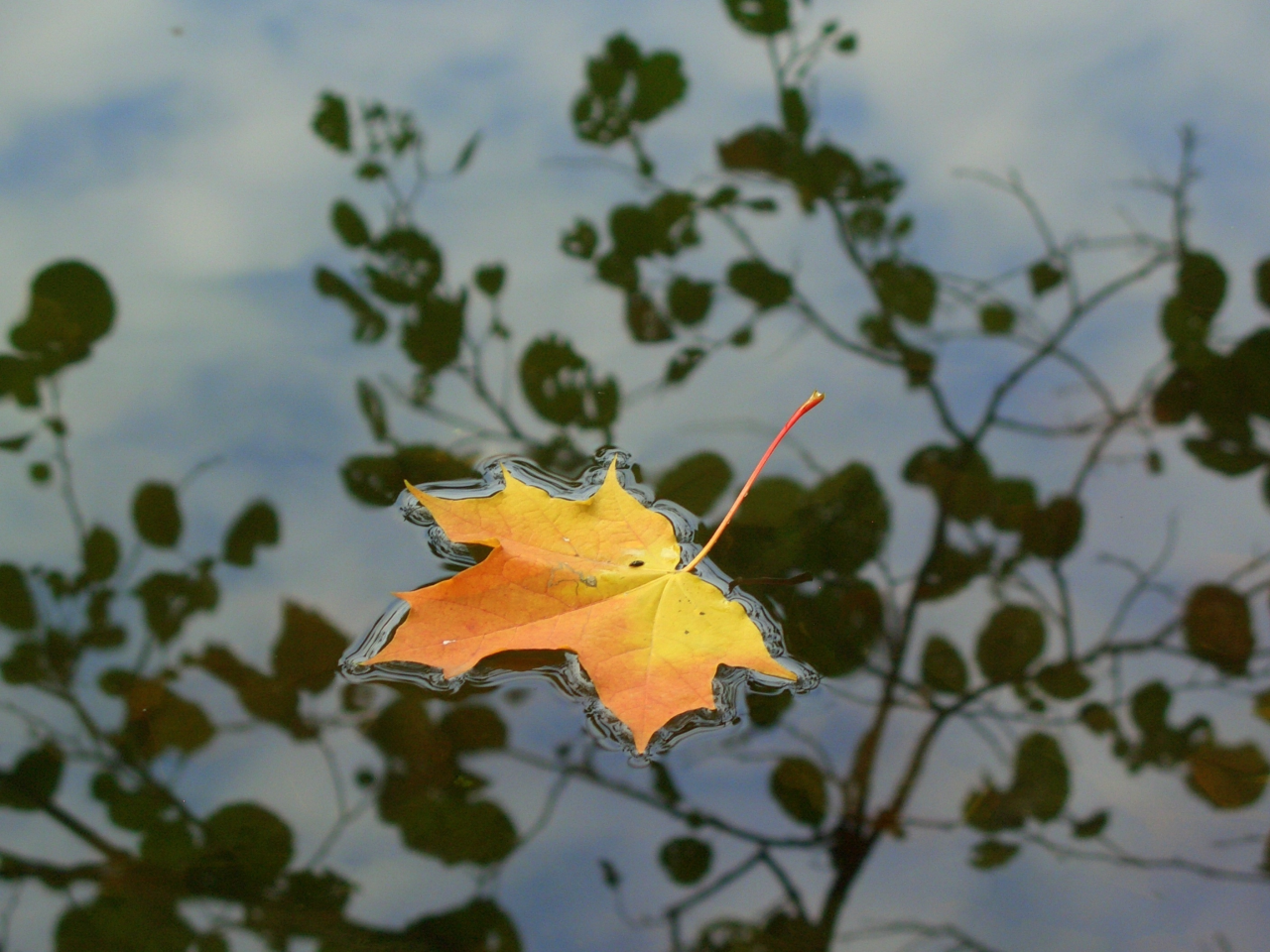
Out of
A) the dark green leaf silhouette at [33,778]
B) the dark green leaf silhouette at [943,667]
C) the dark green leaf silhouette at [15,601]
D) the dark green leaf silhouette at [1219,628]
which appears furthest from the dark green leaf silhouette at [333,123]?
the dark green leaf silhouette at [1219,628]

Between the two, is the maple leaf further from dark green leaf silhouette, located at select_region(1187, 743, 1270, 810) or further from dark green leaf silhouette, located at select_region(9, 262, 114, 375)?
dark green leaf silhouette, located at select_region(9, 262, 114, 375)

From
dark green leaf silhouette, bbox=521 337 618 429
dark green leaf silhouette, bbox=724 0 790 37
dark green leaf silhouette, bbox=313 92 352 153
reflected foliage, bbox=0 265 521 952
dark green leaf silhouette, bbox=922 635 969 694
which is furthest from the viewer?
dark green leaf silhouette, bbox=724 0 790 37

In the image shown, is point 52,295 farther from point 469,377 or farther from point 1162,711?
point 1162,711

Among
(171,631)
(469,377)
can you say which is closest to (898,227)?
(469,377)

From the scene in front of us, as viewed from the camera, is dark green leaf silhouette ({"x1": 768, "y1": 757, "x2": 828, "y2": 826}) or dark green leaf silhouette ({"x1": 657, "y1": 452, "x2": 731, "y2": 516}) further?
dark green leaf silhouette ({"x1": 657, "y1": 452, "x2": 731, "y2": 516})

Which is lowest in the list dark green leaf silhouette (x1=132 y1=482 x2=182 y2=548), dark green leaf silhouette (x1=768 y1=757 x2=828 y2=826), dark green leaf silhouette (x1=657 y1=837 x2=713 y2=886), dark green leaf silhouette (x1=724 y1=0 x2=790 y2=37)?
dark green leaf silhouette (x1=657 y1=837 x2=713 y2=886)

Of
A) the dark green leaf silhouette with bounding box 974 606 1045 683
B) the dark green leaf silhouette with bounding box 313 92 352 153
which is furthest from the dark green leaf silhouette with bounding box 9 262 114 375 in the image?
the dark green leaf silhouette with bounding box 974 606 1045 683

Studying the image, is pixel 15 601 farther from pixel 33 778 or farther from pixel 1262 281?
pixel 1262 281

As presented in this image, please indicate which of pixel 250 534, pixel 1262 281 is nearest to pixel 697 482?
pixel 250 534

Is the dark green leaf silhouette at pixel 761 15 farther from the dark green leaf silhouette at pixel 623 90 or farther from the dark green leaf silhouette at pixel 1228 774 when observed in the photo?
the dark green leaf silhouette at pixel 1228 774
